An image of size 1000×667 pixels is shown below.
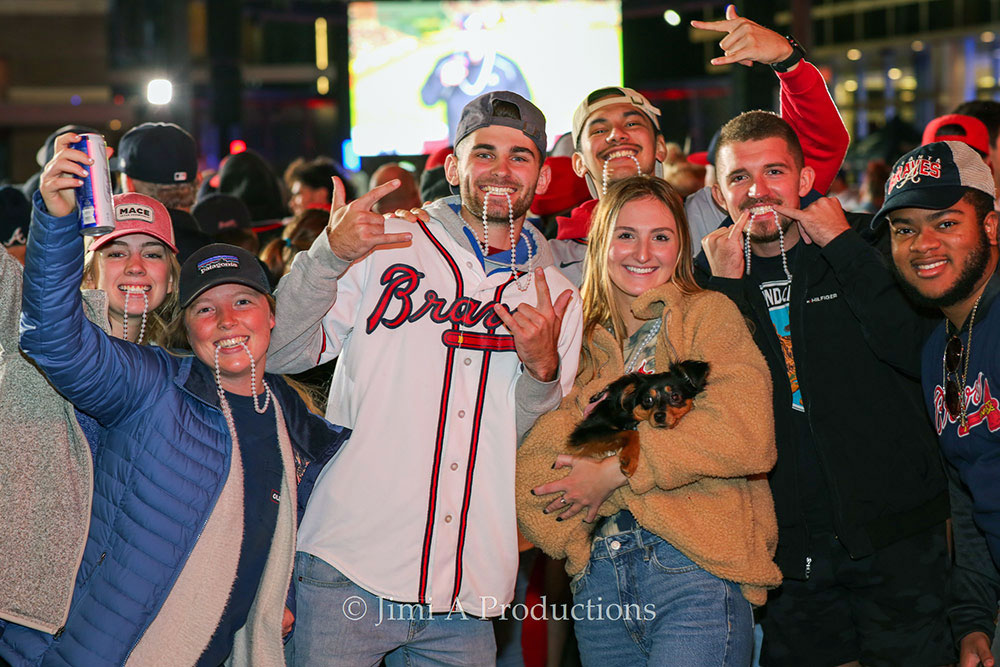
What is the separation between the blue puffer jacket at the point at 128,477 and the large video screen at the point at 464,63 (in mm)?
10145

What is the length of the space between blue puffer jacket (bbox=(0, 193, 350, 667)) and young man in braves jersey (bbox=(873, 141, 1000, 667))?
Answer: 195cm

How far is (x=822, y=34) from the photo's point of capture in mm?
25453

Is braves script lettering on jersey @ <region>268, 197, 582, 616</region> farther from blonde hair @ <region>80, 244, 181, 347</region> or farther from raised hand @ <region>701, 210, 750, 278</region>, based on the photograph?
raised hand @ <region>701, 210, 750, 278</region>

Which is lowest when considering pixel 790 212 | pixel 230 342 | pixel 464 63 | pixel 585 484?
pixel 585 484

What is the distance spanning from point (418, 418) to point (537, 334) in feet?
1.33

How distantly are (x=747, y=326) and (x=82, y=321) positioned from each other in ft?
5.80

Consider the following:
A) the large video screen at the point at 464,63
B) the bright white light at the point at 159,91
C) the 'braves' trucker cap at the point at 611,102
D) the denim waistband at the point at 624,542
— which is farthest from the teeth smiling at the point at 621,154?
the bright white light at the point at 159,91

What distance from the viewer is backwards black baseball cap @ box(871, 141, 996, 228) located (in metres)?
2.87

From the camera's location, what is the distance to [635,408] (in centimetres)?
263

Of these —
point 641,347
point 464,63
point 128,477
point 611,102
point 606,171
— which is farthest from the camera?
point 464,63

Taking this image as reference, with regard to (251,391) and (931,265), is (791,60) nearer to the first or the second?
(931,265)

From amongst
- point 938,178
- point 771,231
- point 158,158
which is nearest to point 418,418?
point 771,231

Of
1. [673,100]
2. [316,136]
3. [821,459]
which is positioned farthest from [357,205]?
[316,136]

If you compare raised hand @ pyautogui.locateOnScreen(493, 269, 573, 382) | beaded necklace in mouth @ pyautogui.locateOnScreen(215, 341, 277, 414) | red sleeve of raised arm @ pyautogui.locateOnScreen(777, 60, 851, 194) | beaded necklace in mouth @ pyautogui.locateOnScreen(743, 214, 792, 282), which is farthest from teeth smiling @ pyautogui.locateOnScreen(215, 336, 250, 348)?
red sleeve of raised arm @ pyautogui.locateOnScreen(777, 60, 851, 194)
